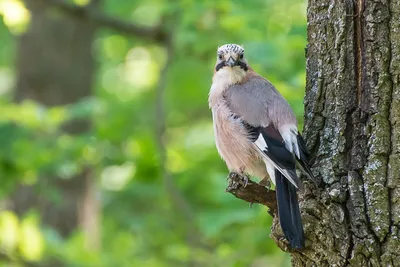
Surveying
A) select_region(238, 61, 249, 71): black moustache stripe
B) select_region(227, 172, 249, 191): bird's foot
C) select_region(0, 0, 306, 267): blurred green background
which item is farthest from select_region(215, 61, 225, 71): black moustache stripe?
select_region(227, 172, 249, 191): bird's foot

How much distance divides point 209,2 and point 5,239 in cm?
314

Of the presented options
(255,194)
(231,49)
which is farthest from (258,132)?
(231,49)

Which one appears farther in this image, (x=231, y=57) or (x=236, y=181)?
(x=231, y=57)

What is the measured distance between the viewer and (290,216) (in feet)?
10.4

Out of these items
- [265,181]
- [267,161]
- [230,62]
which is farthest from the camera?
[230,62]

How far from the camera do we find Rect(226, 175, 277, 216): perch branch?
11.2 ft

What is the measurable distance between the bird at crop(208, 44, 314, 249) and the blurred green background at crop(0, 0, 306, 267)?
31.2 inches

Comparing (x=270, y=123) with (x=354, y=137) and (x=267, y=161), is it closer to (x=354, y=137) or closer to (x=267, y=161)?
(x=267, y=161)

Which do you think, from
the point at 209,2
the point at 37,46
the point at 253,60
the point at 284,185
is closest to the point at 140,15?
the point at 37,46

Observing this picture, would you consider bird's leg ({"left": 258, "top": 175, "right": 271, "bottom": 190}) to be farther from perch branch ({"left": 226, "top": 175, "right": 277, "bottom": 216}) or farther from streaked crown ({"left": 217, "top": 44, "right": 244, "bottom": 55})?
streaked crown ({"left": 217, "top": 44, "right": 244, "bottom": 55})

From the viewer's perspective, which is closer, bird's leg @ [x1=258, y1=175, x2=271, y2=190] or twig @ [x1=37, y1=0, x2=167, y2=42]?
bird's leg @ [x1=258, y1=175, x2=271, y2=190]

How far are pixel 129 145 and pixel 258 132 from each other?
167 inches

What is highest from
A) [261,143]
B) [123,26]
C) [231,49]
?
[123,26]

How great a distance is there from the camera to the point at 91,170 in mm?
8570
